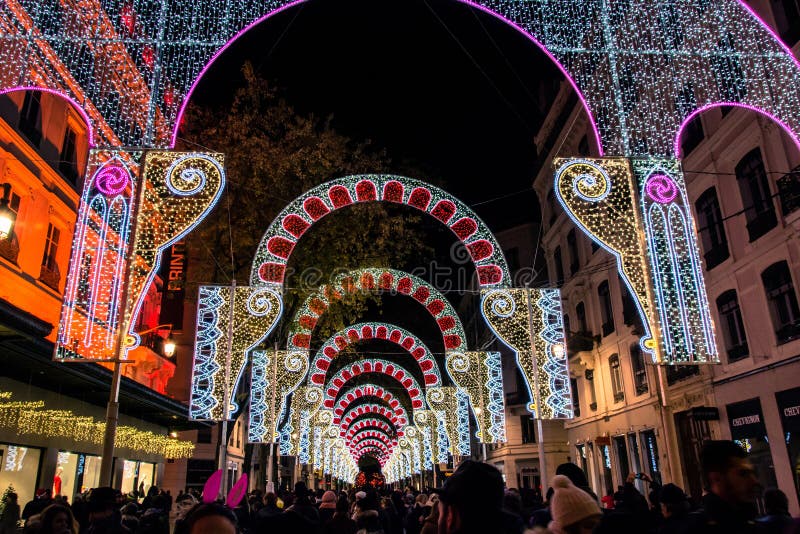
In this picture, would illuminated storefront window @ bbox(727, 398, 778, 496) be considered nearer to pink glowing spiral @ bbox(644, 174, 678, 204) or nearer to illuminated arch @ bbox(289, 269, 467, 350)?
illuminated arch @ bbox(289, 269, 467, 350)

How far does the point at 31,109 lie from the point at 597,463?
87.7 feet

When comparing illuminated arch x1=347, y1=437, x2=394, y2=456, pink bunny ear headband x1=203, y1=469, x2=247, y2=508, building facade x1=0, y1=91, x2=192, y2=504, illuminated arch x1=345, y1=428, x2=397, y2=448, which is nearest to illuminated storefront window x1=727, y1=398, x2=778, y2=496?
pink bunny ear headband x1=203, y1=469, x2=247, y2=508

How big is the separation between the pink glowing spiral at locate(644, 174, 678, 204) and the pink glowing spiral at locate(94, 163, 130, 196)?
781 cm

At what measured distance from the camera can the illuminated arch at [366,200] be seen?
15773 mm

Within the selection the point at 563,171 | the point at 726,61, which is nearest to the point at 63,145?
the point at 563,171

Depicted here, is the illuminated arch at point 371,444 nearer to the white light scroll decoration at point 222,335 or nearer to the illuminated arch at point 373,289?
the illuminated arch at point 373,289

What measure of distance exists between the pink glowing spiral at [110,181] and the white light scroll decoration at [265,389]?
11.3m

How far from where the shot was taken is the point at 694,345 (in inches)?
344

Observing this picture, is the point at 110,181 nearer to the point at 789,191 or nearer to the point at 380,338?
the point at 789,191

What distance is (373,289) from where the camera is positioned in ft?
76.6

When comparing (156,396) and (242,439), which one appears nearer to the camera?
(156,396)

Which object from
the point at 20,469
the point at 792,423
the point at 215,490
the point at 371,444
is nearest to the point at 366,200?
the point at 20,469

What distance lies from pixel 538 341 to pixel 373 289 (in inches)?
352

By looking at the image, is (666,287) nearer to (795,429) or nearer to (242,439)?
(795,429)
